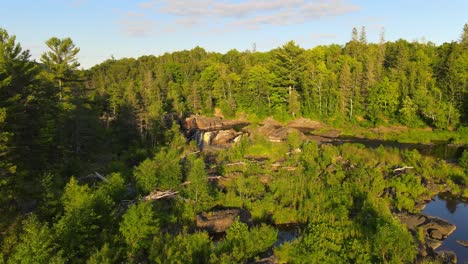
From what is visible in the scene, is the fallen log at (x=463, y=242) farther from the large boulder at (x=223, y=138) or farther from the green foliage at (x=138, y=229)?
the large boulder at (x=223, y=138)

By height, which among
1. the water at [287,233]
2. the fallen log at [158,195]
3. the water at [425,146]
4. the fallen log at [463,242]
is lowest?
the fallen log at [463,242]

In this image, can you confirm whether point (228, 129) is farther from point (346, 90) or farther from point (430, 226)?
point (430, 226)

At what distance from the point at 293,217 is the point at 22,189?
18.2 metres

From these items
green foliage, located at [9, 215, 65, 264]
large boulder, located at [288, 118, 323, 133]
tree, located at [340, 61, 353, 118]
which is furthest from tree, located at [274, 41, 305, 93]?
green foliage, located at [9, 215, 65, 264]

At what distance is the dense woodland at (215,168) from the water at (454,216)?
143 centimetres

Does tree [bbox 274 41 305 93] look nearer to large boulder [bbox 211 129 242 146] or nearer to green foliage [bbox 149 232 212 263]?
large boulder [bbox 211 129 242 146]

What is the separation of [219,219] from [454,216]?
1792cm

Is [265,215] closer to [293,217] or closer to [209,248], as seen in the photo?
[293,217]

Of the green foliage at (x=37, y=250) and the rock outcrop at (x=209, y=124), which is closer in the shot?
the green foliage at (x=37, y=250)

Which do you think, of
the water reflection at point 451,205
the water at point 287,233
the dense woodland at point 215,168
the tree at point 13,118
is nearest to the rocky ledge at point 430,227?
the dense woodland at point 215,168

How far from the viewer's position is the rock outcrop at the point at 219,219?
23.6 meters

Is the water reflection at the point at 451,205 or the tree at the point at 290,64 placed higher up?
the tree at the point at 290,64

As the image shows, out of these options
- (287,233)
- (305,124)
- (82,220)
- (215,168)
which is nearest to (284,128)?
(305,124)

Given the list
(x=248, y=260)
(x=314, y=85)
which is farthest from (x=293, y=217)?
(x=314, y=85)
